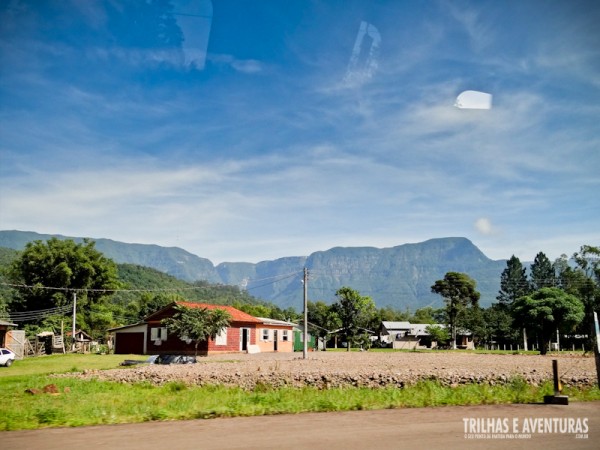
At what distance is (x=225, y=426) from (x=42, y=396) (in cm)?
890

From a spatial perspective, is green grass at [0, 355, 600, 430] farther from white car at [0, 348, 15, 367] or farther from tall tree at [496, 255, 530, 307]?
Answer: tall tree at [496, 255, 530, 307]

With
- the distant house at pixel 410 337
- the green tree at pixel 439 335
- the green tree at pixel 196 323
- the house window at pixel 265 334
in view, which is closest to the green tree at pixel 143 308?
the distant house at pixel 410 337

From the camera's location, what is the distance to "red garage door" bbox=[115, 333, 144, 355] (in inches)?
1999

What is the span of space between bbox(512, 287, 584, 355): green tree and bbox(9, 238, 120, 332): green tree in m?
56.2

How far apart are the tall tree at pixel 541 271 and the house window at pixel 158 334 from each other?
313 feet

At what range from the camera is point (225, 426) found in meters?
11.2

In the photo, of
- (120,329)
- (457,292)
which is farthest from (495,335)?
(120,329)

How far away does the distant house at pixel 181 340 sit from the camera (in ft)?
157

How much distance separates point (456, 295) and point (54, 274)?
72708 mm

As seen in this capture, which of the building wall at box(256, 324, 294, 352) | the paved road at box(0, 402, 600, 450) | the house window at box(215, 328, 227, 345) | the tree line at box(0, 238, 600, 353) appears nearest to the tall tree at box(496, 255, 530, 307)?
the tree line at box(0, 238, 600, 353)

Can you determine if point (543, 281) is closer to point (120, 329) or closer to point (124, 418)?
point (120, 329)

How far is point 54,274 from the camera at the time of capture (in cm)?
7262

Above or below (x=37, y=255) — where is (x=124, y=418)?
below

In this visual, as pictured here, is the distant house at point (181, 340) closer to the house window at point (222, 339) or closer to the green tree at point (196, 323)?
the house window at point (222, 339)
